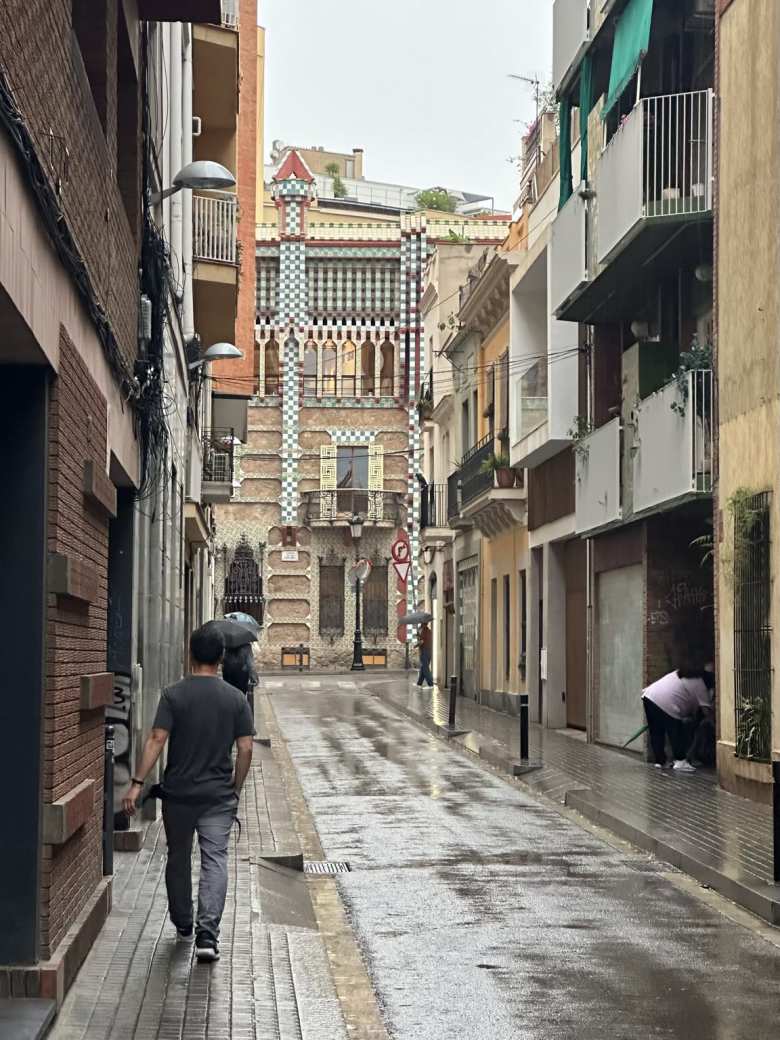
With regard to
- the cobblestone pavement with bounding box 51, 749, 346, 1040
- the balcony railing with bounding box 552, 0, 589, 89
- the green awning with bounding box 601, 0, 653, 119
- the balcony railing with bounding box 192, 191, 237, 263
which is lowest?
the cobblestone pavement with bounding box 51, 749, 346, 1040

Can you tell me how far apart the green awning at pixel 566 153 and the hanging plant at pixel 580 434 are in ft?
10.5

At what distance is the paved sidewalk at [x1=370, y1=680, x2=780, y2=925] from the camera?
12.3 meters

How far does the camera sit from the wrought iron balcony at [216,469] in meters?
36.2

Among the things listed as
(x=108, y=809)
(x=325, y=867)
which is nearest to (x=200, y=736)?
(x=108, y=809)

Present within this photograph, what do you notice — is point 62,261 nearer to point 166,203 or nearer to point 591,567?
point 166,203

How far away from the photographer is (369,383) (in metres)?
65.3

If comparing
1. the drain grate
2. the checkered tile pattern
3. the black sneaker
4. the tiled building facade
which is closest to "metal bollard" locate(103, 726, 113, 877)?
the black sneaker

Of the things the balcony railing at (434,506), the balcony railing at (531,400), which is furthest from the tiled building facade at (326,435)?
the balcony railing at (531,400)

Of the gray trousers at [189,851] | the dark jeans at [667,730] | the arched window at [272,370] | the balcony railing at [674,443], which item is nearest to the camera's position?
the gray trousers at [189,851]

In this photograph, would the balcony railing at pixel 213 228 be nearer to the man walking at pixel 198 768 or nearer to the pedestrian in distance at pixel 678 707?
the pedestrian in distance at pixel 678 707

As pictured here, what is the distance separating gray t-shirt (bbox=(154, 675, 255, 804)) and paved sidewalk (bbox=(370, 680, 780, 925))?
3.60 m

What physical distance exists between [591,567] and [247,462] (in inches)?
1533

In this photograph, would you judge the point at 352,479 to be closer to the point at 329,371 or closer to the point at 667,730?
the point at 329,371

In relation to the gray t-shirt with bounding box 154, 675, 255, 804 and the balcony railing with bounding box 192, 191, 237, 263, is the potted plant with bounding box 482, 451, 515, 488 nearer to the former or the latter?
the balcony railing with bounding box 192, 191, 237, 263
